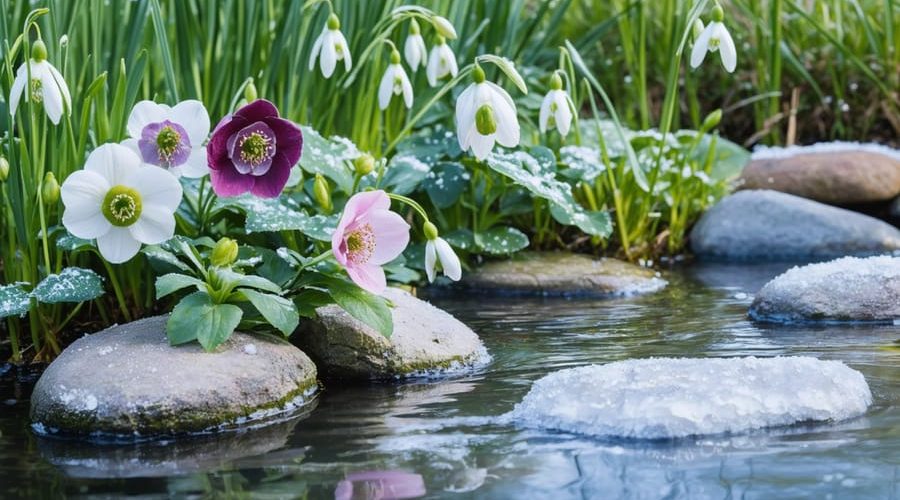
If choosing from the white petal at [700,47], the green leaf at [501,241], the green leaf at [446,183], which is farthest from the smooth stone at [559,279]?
the white petal at [700,47]

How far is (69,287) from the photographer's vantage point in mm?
2852

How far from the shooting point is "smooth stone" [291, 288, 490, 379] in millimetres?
2875

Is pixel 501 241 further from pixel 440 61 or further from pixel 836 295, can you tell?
pixel 836 295

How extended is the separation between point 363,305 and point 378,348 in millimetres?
182

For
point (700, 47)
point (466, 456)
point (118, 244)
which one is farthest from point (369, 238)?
point (700, 47)

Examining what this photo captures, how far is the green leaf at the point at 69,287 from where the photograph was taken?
111 inches

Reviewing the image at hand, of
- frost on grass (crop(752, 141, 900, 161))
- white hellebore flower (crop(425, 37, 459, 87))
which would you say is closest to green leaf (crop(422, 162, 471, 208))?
white hellebore flower (crop(425, 37, 459, 87))

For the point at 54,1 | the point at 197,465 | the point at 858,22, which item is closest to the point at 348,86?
the point at 54,1

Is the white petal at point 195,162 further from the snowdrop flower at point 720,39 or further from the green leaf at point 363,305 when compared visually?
the snowdrop flower at point 720,39

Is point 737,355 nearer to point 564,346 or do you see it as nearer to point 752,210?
point 564,346

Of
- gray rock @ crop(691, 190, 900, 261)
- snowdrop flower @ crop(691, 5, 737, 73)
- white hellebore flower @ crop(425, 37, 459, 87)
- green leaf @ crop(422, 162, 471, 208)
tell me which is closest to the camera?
snowdrop flower @ crop(691, 5, 737, 73)

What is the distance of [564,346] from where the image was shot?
10.3ft

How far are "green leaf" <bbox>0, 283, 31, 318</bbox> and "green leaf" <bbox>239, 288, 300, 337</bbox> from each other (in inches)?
22.7

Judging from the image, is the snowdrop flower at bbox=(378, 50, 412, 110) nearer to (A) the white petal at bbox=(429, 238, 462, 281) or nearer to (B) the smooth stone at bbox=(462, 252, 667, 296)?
(A) the white petal at bbox=(429, 238, 462, 281)
